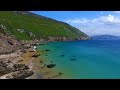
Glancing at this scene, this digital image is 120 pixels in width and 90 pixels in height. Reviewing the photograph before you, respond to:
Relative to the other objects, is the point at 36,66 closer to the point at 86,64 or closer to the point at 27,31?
the point at 86,64

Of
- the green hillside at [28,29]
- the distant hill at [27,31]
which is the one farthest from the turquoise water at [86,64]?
the green hillside at [28,29]

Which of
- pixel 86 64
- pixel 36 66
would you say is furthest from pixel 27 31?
pixel 36 66

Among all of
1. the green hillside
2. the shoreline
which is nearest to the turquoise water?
the shoreline

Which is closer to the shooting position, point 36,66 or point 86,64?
point 36,66

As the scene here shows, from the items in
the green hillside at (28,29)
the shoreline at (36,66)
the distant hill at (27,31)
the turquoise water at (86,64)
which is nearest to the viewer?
the shoreline at (36,66)

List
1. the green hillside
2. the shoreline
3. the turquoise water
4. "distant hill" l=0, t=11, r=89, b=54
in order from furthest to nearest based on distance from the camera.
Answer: the green hillside, "distant hill" l=0, t=11, r=89, b=54, the turquoise water, the shoreline

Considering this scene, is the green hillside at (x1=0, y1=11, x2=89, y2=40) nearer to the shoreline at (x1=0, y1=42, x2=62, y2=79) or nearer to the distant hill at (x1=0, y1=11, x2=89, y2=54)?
the distant hill at (x1=0, y1=11, x2=89, y2=54)

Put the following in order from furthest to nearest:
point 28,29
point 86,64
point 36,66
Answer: point 28,29 < point 86,64 < point 36,66

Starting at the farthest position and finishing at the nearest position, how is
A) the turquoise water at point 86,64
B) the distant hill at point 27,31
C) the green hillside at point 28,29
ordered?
the green hillside at point 28,29 → the distant hill at point 27,31 → the turquoise water at point 86,64

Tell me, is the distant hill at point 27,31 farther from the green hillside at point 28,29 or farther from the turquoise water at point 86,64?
the turquoise water at point 86,64
